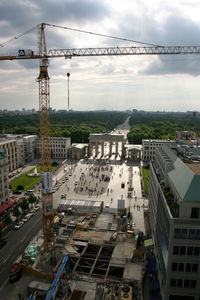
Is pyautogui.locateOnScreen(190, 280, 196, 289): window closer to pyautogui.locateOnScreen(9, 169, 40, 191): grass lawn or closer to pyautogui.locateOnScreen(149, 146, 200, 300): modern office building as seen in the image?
pyautogui.locateOnScreen(149, 146, 200, 300): modern office building

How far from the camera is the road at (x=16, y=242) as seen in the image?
4606 cm

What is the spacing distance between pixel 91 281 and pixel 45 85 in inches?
1512

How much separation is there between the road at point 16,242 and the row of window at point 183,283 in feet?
89.6

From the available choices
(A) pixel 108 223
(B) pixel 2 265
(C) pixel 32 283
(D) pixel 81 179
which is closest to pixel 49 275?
(C) pixel 32 283

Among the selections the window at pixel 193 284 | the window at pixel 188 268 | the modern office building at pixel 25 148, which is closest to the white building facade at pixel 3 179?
the modern office building at pixel 25 148

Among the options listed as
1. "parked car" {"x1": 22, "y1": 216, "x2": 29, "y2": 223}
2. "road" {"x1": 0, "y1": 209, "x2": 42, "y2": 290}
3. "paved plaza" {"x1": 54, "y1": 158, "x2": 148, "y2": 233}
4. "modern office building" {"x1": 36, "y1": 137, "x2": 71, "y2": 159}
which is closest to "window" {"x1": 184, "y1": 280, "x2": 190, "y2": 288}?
"paved plaza" {"x1": 54, "y1": 158, "x2": 148, "y2": 233}

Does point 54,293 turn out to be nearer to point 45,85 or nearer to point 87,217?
point 87,217

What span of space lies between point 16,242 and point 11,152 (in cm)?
6335

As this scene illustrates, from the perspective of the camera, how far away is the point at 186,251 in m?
33.4

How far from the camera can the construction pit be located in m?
37.6

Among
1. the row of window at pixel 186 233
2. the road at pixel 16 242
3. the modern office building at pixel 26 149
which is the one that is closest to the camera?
the row of window at pixel 186 233

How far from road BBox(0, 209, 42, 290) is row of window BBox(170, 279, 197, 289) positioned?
89.6 feet

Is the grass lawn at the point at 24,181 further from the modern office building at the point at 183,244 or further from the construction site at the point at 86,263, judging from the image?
the modern office building at the point at 183,244

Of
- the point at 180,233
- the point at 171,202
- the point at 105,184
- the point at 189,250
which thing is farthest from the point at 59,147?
the point at 189,250
